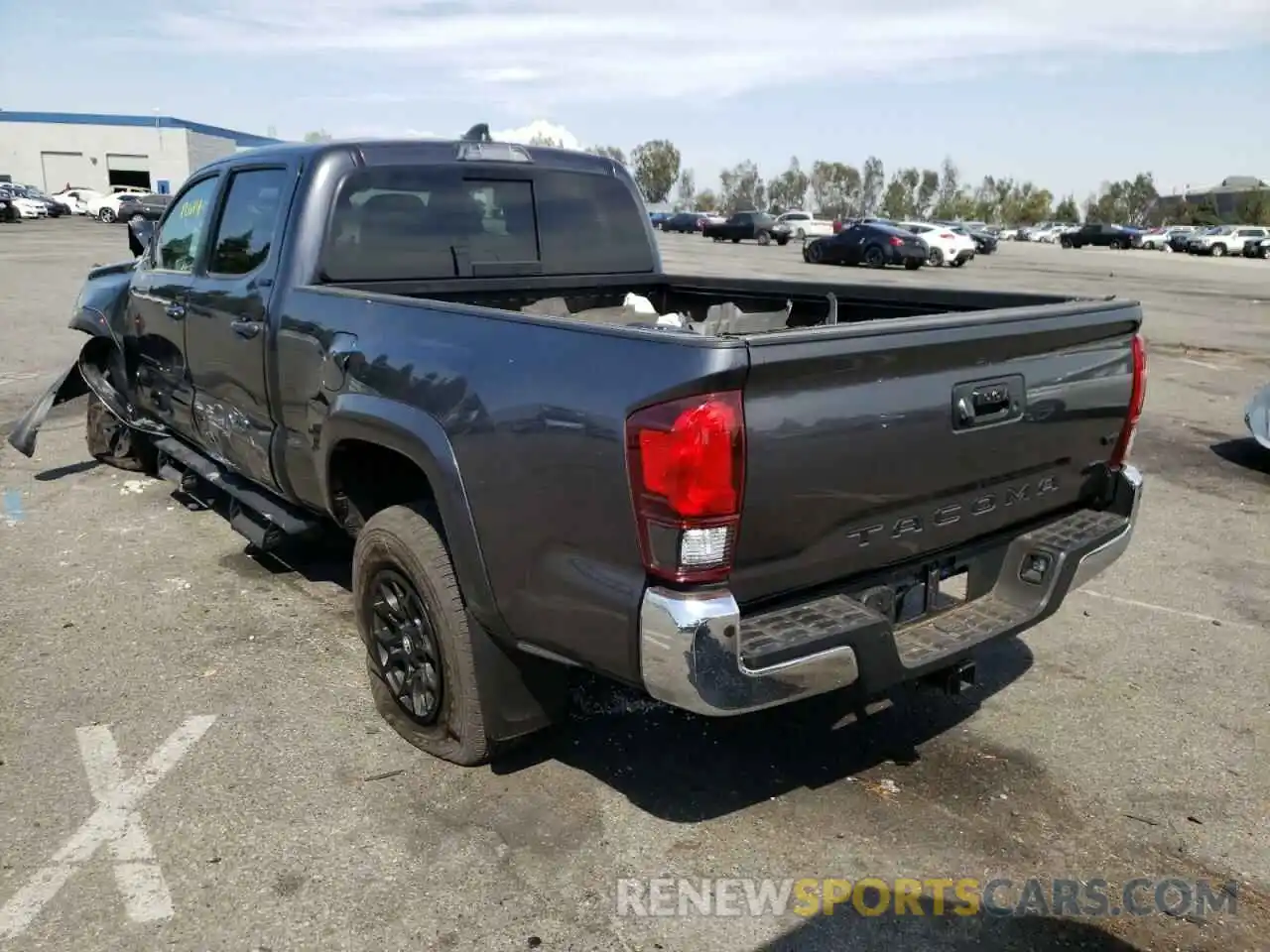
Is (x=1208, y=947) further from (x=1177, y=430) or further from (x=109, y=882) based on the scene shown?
(x=1177, y=430)

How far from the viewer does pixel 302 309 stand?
12.7 feet

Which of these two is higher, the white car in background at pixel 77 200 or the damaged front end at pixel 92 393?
the white car in background at pixel 77 200

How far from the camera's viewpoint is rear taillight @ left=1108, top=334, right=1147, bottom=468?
3.55m

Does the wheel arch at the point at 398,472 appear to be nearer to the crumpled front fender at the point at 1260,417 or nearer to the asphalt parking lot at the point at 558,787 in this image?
the asphalt parking lot at the point at 558,787

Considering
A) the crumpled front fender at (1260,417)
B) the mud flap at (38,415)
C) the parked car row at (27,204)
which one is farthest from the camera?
the parked car row at (27,204)

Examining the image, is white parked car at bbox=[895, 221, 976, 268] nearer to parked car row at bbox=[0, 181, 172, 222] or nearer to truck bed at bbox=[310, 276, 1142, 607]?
parked car row at bbox=[0, 181, 172, 222]

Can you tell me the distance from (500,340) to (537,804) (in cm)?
149

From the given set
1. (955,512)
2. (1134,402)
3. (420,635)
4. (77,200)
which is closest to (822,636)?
(955,512)

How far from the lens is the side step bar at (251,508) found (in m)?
4.42

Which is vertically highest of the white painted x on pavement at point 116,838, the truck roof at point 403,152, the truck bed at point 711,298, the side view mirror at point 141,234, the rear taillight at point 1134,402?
the truck roof at point 403,152

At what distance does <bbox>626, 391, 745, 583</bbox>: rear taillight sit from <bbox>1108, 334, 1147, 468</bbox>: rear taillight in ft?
6.10

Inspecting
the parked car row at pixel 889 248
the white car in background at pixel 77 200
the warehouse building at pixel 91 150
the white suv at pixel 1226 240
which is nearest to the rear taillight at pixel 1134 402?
the parked car row at pixel 889 248

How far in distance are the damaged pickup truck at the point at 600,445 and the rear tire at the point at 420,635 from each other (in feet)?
0.04

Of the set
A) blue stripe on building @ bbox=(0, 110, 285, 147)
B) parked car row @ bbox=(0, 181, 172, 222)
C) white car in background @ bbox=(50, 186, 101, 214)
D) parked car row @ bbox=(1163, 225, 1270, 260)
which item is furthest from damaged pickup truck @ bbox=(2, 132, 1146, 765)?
blue stripe on building @ bbox=(0, 110, 285, 147)
